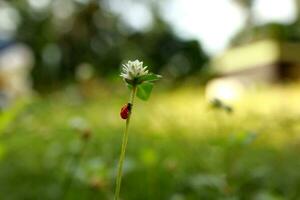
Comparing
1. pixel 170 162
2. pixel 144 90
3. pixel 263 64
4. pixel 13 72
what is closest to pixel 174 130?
pixel 170 162

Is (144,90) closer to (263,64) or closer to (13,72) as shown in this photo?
(263,64)

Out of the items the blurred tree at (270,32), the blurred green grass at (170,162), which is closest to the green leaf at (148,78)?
the blurred green grass at (170,162)

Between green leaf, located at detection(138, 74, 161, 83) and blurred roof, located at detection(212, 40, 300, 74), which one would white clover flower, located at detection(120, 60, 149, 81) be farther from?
blurred roof, located at detection(212, 40, 300, 74)

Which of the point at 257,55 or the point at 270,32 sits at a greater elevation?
the point at 270,32

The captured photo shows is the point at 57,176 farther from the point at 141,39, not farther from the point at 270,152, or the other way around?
the point at 141,39

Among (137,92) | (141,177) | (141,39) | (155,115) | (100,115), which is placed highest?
(141,39)

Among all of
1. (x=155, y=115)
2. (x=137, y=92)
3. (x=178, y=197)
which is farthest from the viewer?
(x=155, y=115)

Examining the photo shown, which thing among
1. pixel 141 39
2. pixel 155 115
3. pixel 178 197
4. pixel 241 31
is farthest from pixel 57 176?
pixel 141 39
